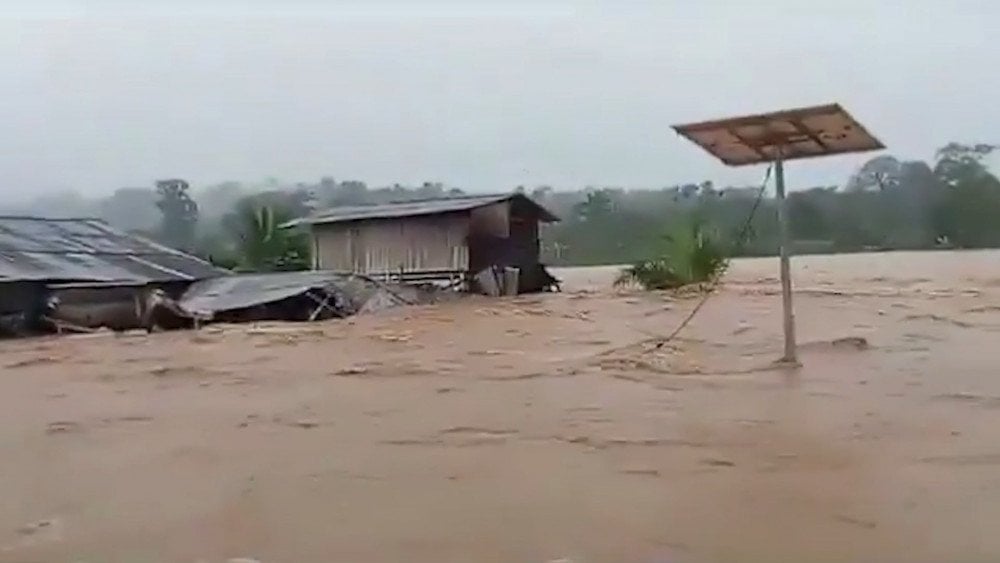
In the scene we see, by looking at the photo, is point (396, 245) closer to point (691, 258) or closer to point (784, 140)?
point (691, 258)

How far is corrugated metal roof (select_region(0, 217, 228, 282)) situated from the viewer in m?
16.2

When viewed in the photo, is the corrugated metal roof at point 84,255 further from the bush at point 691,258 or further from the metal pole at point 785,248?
the metal pole at point 785,248

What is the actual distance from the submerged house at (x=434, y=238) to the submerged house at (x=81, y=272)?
4.03 meters

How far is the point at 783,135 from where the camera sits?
7680 mm

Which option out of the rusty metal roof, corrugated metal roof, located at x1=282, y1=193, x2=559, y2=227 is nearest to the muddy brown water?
the rusty metal roof

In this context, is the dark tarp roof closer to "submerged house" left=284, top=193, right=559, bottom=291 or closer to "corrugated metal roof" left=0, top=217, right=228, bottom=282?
"corrugated metal roof" left=0, top=217, right=228, bottom=282

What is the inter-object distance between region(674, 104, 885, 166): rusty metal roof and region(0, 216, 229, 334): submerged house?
34.7ft

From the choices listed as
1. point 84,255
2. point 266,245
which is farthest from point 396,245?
point 84,255

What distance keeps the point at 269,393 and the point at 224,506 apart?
370 cm

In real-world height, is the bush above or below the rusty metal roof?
below

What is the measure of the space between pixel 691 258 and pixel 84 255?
35.3 feet

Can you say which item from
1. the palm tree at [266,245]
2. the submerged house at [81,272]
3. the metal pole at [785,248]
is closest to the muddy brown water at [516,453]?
the metal pole at [785,248]

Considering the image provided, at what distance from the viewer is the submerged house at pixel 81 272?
15391mm

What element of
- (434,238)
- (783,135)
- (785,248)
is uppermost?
(783,135)
